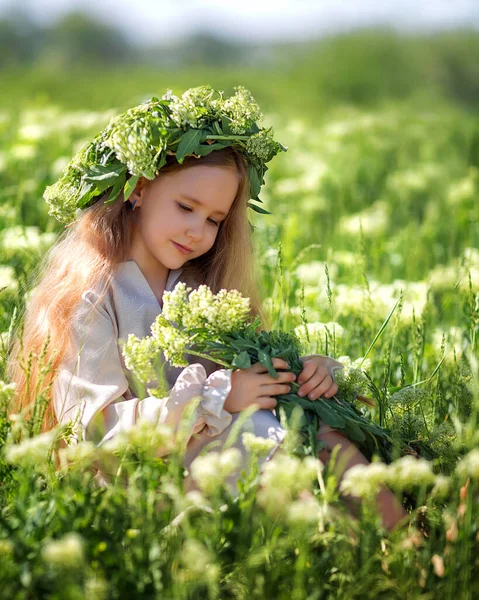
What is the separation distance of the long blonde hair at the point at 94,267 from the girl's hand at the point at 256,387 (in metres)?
0.41

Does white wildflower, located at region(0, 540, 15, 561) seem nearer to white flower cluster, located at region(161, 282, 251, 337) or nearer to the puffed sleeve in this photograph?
the puffed sleeve

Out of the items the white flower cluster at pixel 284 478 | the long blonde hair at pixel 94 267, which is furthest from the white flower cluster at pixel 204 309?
the white flower cluster at pixel 284 478

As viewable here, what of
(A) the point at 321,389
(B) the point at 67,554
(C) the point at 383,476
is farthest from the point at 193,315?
(B) the point at 67,554

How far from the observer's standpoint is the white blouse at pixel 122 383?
1715 millimetres

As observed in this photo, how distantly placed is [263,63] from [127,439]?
19091mm

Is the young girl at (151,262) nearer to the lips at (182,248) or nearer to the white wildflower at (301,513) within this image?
the lips at (182,248)

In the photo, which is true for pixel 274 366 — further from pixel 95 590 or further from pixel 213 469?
pixel 95 590

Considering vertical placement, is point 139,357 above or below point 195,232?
below

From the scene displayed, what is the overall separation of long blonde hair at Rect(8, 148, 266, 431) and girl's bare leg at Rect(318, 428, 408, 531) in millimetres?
612

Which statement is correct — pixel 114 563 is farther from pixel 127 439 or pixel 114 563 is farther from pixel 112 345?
pixel 112 345

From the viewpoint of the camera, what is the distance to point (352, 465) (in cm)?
171

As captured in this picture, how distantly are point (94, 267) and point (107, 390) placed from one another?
377 mm

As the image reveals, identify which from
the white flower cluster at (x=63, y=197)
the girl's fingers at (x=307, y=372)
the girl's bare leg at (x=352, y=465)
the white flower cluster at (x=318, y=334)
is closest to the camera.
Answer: the girl's bare leg at (x=352, y=465)

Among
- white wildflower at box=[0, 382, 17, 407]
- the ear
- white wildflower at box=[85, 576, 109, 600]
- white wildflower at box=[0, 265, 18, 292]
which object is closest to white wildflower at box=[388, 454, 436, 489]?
white wildflower at box=[85, 576, 109, 600]
